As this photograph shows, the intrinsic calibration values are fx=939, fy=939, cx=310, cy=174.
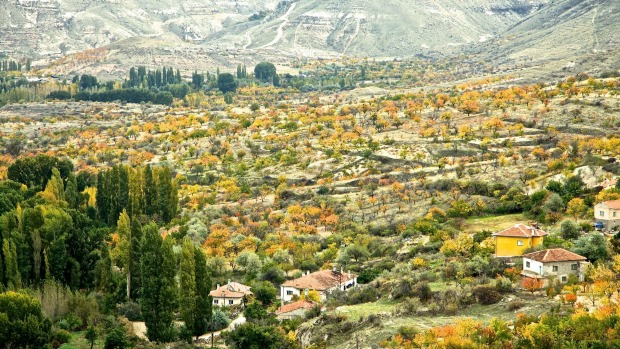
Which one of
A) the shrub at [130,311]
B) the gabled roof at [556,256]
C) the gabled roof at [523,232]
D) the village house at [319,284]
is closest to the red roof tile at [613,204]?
the gabled roof at [523,232]

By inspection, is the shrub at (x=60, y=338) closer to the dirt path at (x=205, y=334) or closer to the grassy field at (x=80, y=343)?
the grassy field at (x=80, y=343)

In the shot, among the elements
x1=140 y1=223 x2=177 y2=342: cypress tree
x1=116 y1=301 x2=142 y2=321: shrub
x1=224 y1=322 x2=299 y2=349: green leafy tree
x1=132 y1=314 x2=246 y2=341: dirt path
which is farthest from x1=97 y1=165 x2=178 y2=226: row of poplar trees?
x1=224 y1=322 x2=299 y2=349: green leafy tree

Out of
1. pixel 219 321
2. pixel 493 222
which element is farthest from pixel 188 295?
pixel 493 222

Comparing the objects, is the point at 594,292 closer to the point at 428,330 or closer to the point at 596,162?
the point at 428,330

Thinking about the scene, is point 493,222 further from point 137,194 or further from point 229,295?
point 137,194

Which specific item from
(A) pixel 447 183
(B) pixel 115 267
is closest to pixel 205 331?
(B) pixel 115 267

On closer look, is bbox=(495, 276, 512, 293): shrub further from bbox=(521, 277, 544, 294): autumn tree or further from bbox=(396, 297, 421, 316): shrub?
bbox=(396, 297, 421, 316): shrub

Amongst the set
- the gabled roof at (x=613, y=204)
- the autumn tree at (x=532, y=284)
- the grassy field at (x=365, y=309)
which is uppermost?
the gabled roof at (x=613, y=204)
